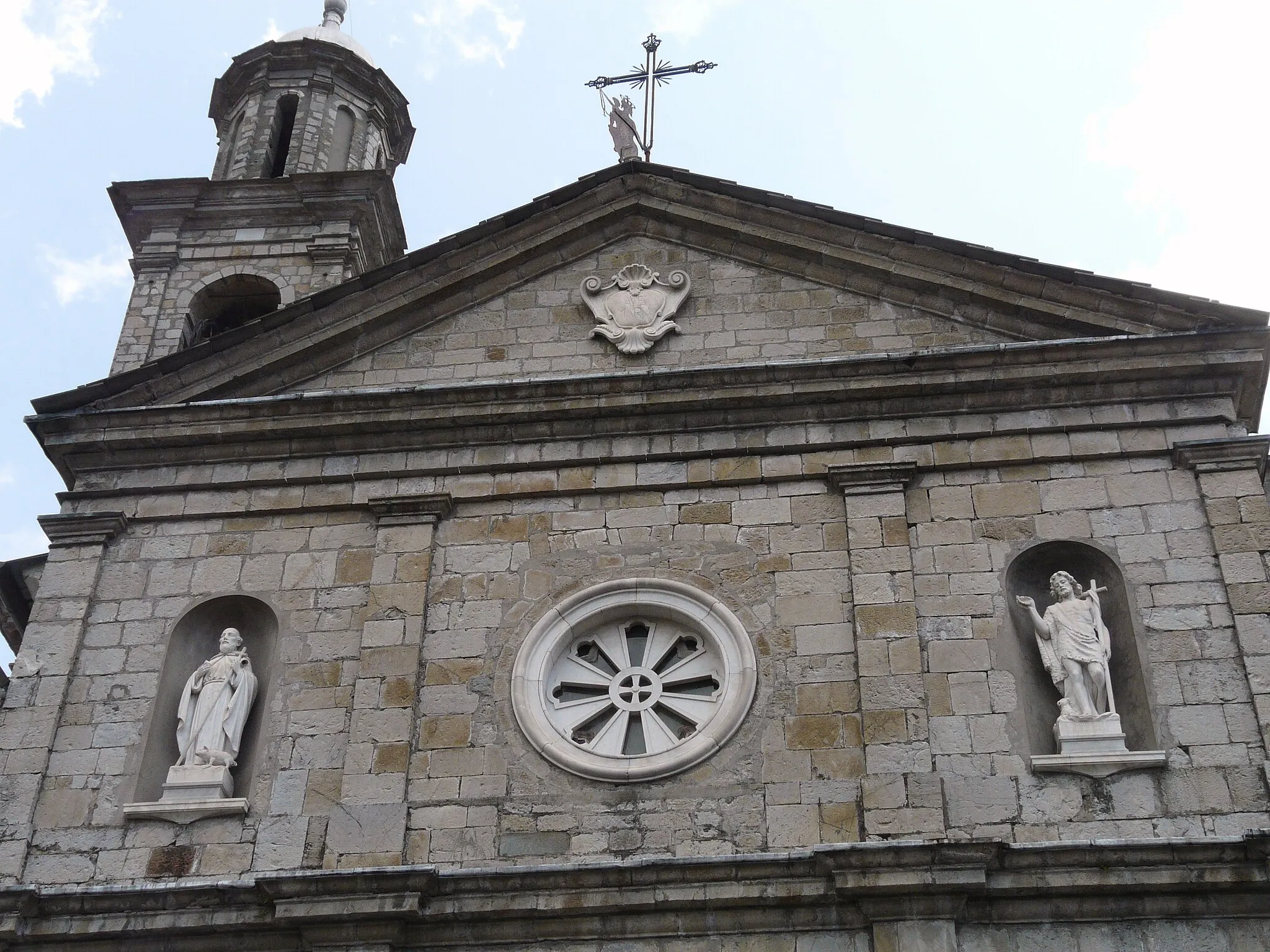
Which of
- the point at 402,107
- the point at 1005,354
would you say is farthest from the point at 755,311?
the point at 402,107

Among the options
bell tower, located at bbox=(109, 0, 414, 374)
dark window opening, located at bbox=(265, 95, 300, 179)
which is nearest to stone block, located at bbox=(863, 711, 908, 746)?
bell tower, located at bbox=(109, 0, 414, 374)

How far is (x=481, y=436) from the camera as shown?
14141mm

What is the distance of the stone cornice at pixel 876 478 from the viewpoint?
43.2 feet

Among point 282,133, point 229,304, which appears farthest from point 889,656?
point 282,133

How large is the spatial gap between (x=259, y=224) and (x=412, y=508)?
775 centimetres

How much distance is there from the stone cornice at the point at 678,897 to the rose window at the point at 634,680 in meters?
1.06

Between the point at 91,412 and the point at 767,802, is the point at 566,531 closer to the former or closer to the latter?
the point at 767,802

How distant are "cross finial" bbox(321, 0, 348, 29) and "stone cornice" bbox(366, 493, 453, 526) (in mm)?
12147

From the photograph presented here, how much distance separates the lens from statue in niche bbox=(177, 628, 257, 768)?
1257 cm

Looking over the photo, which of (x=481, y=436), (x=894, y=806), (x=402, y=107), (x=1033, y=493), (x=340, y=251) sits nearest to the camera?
(x=894, y=806)

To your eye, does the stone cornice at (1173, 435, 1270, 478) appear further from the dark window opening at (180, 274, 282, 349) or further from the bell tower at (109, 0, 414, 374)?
the dark window opening at (180, 274, 282, 349)

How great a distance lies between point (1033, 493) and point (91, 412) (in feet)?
25.9

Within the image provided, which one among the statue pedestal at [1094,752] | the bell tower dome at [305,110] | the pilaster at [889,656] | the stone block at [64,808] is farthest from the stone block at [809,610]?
the bell tower dome at [305,110]

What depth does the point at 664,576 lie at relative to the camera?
514 inches
